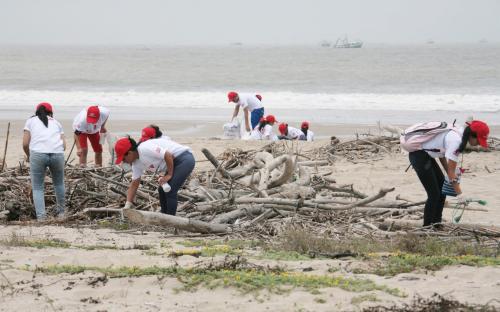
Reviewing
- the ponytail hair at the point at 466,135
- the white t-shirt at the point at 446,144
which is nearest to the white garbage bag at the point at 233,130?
the white t-shirt at the point at 446,144

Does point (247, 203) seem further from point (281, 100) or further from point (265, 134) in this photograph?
point (281, 100)

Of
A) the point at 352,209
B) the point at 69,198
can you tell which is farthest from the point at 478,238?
the point at 69,198

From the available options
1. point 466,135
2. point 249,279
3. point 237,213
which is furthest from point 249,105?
point 249,279

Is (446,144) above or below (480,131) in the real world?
below

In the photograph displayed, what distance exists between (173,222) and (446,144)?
9.00 ft

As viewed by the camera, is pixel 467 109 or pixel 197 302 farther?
pixel 467 109

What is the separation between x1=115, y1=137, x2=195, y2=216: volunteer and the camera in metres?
7.28

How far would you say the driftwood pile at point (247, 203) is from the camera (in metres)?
7.58

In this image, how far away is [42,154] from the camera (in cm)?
830

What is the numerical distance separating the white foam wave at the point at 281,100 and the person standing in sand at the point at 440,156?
21.8 m

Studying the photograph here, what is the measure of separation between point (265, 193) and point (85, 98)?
27292 millimetres

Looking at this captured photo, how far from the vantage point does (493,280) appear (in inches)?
211

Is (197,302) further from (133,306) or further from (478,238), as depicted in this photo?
(478,238)

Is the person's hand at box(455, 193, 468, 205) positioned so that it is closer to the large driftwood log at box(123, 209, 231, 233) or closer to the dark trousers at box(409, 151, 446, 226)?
the dark trousers at box(409, 151, 446, 226)
